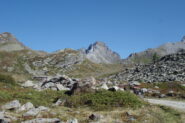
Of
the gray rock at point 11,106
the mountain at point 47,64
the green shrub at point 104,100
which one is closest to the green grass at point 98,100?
the green shrub at point 104,100

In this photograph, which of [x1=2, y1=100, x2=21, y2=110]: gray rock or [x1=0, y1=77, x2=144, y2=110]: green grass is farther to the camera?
[x1=0, y1=77, x2=144, y2=110]: green grass

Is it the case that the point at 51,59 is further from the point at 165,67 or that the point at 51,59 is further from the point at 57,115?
the point at 57,115

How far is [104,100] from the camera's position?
26.6 m

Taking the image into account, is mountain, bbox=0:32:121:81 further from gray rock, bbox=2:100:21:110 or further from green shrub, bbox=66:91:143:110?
gray rock, bbox=2:100:21:110

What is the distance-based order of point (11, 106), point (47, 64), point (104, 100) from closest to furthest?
point (11, 106) → point (104, 100) → point (47, 64)

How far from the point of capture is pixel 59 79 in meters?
56.8

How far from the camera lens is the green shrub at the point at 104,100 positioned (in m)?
25.7

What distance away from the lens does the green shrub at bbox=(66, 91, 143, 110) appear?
84.2 ft

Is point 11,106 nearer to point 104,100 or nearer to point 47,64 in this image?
point 104,100

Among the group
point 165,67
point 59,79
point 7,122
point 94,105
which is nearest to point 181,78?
point 165,67

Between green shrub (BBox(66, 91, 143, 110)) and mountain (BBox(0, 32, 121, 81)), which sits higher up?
mountain (BBox(0, 32, 121, 81))

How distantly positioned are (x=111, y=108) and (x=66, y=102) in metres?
5.90

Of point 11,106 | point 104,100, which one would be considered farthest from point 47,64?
point 11,106

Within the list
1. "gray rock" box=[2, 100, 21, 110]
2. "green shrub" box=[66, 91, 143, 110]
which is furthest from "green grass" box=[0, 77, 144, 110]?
"gray rock" box=[2, 100, 21, 110]
